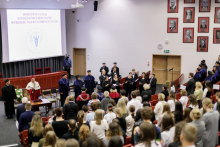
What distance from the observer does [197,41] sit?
15.0m

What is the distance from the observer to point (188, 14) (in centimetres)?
1495

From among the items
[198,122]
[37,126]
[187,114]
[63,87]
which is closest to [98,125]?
[37,126]

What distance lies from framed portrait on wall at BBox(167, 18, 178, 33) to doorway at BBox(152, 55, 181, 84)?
60.6 inches

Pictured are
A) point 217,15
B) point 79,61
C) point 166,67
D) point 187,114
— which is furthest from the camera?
point 79,61

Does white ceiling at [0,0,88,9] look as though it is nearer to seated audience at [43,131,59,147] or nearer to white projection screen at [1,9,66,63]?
white projection screen at [1,9,66,63]

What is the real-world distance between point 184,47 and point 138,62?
285 centimetres

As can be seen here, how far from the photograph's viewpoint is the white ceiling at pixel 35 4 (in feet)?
44.3

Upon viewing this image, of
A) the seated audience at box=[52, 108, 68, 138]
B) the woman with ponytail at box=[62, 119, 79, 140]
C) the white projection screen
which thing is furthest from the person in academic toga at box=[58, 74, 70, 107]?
the woman with ponytail at box=[62, 119, 79, 140]

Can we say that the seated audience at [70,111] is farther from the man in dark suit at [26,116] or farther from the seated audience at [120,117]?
the seated audience at [120,117]

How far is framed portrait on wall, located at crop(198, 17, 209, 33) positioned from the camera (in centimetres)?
1474

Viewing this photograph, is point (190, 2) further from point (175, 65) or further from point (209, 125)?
point (209, 125)

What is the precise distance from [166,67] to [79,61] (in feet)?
19.5

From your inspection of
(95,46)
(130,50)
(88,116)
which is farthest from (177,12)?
(88,116)

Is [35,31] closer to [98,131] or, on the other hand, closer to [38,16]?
[38,16]
